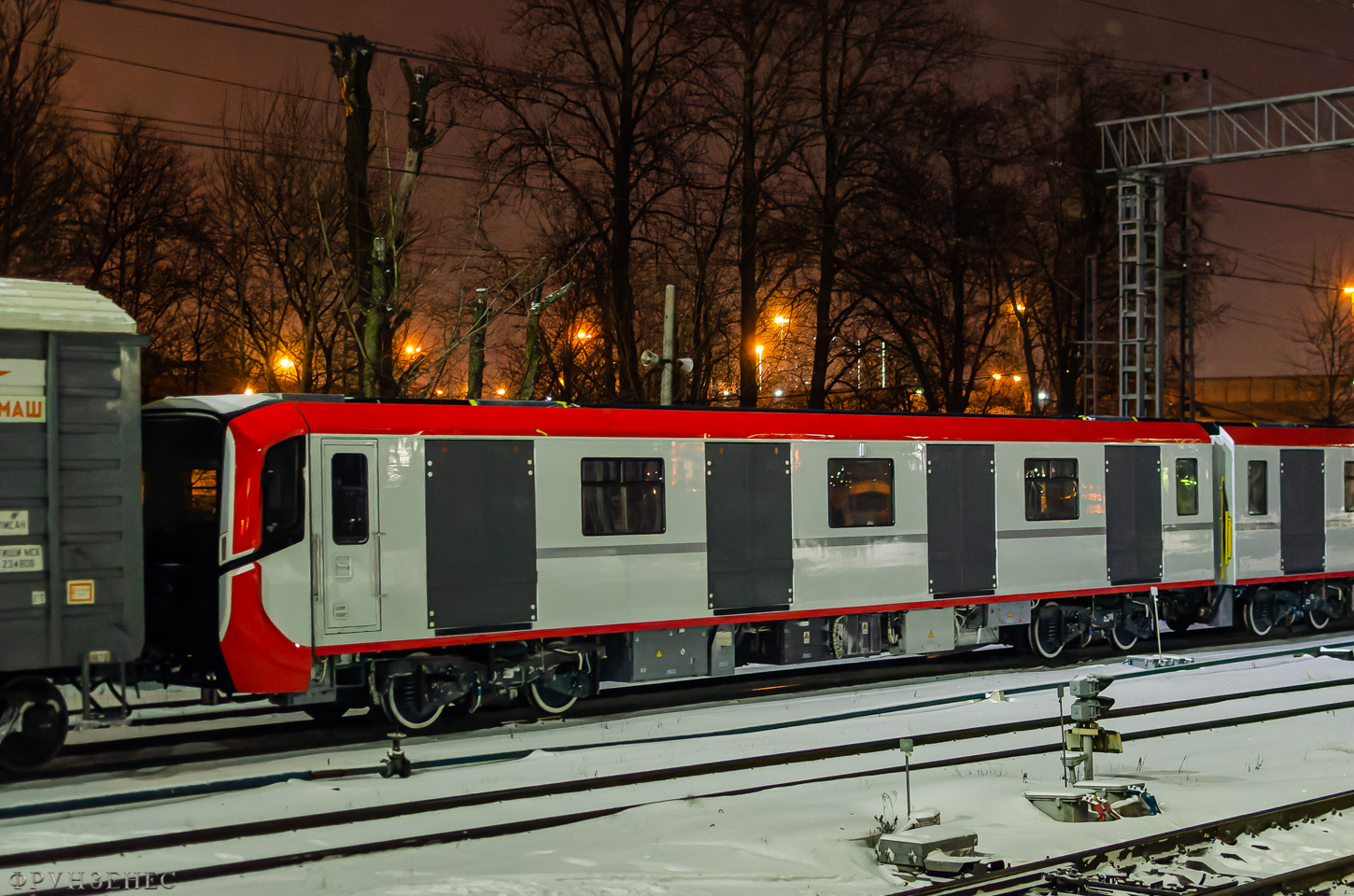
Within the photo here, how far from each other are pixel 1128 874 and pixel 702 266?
80.6 feet

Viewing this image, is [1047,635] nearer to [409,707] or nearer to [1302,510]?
[1302,510]

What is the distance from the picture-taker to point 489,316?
26641 millimetres

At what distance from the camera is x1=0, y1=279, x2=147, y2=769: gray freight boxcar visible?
9570 millimetres

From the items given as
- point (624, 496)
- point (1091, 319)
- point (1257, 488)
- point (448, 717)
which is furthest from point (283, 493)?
point (1091, 319)

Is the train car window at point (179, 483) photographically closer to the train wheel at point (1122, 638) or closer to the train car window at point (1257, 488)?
the train wheel at point (1122, 638)

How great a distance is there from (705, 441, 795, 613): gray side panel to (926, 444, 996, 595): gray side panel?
7.19 ft

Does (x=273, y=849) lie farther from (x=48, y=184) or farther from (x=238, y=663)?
(x=48, y=184)

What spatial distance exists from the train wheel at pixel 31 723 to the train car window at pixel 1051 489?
36.8ft

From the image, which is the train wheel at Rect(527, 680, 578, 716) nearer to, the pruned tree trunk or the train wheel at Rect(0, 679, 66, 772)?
the train wheel at Rect(0, 679, 66, 772)

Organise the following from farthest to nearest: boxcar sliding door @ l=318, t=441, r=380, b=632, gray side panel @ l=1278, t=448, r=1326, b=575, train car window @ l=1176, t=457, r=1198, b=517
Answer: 1. gray side panel @ l=1278, t=448, r=1326, b=575
2. train car window @ l=1176, t=457, r=1198, b=517
3. boxcar sliding door @ l=318, t=441, r=380, b=632

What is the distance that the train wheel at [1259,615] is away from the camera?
20.0 meters

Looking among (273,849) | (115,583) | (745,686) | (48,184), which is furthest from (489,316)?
(273,849)

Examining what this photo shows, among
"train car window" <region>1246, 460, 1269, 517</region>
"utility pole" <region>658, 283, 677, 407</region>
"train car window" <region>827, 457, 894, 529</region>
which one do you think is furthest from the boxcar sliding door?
"train car window" <region>1246, 460, 1269, 517</region>

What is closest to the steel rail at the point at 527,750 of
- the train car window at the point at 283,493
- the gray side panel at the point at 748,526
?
the gray side panel at the point at 748,526
